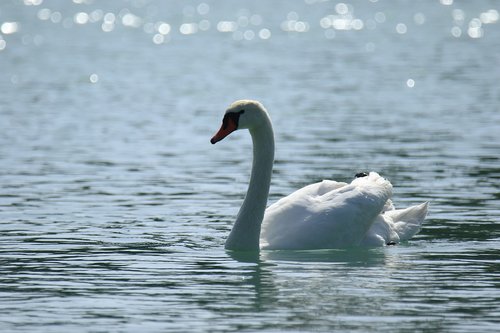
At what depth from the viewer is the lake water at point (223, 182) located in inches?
410

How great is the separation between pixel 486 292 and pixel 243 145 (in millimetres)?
13236

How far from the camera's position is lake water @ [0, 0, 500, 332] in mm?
10422

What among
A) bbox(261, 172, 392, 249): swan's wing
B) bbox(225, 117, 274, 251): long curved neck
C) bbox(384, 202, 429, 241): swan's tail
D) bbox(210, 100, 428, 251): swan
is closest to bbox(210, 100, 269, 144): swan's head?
bbox(210, 100, 428, 251): swan

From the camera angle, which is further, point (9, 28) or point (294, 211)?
point (9, 28)

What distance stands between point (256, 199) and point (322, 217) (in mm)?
700

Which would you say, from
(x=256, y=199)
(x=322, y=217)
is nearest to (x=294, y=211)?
(x=322, y=217)

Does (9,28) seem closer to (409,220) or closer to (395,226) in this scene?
(409,220)

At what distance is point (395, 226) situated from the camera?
46.5 ft

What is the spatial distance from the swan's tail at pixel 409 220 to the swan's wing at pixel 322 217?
0.57m

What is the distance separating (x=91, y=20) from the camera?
80875 mm

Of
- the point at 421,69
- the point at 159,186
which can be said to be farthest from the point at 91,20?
the point at 159,186

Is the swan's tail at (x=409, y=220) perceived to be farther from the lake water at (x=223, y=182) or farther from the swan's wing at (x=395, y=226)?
the lake water at (x=223, y=182)

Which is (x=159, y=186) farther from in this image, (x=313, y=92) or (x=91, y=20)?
(x=91, y=20)

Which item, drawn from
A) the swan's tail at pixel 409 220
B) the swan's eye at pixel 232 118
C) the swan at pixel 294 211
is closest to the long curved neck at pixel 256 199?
the swan at pixel 294 211
